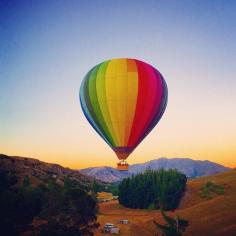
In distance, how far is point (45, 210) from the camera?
3366 cm

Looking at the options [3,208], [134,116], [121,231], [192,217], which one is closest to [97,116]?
[134,116]

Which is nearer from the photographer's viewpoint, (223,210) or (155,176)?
(223,210)

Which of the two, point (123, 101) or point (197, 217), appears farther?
point (123, 101)

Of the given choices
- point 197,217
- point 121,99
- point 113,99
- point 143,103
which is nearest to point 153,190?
point 197,217

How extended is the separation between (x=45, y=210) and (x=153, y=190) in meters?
38.7

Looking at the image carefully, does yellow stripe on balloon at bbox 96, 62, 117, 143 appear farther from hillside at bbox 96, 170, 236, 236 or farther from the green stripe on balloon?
hillside at bbox 96, 170, 236, 236

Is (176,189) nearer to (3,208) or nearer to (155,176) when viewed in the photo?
(155,176)

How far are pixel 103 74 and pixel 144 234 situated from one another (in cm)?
2341

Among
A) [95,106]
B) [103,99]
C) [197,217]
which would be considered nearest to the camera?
[197,217]

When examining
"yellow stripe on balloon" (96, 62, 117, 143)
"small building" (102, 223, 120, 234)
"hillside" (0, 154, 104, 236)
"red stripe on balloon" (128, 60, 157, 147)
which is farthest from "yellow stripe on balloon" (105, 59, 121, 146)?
"hillside" (0, 154, 104, 236)

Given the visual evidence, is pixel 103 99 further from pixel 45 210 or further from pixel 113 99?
pixel 45 210

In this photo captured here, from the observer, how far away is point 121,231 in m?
46.8

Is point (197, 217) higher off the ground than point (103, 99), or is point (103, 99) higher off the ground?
point (103, 99)

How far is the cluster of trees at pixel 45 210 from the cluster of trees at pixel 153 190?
34.6 meters
